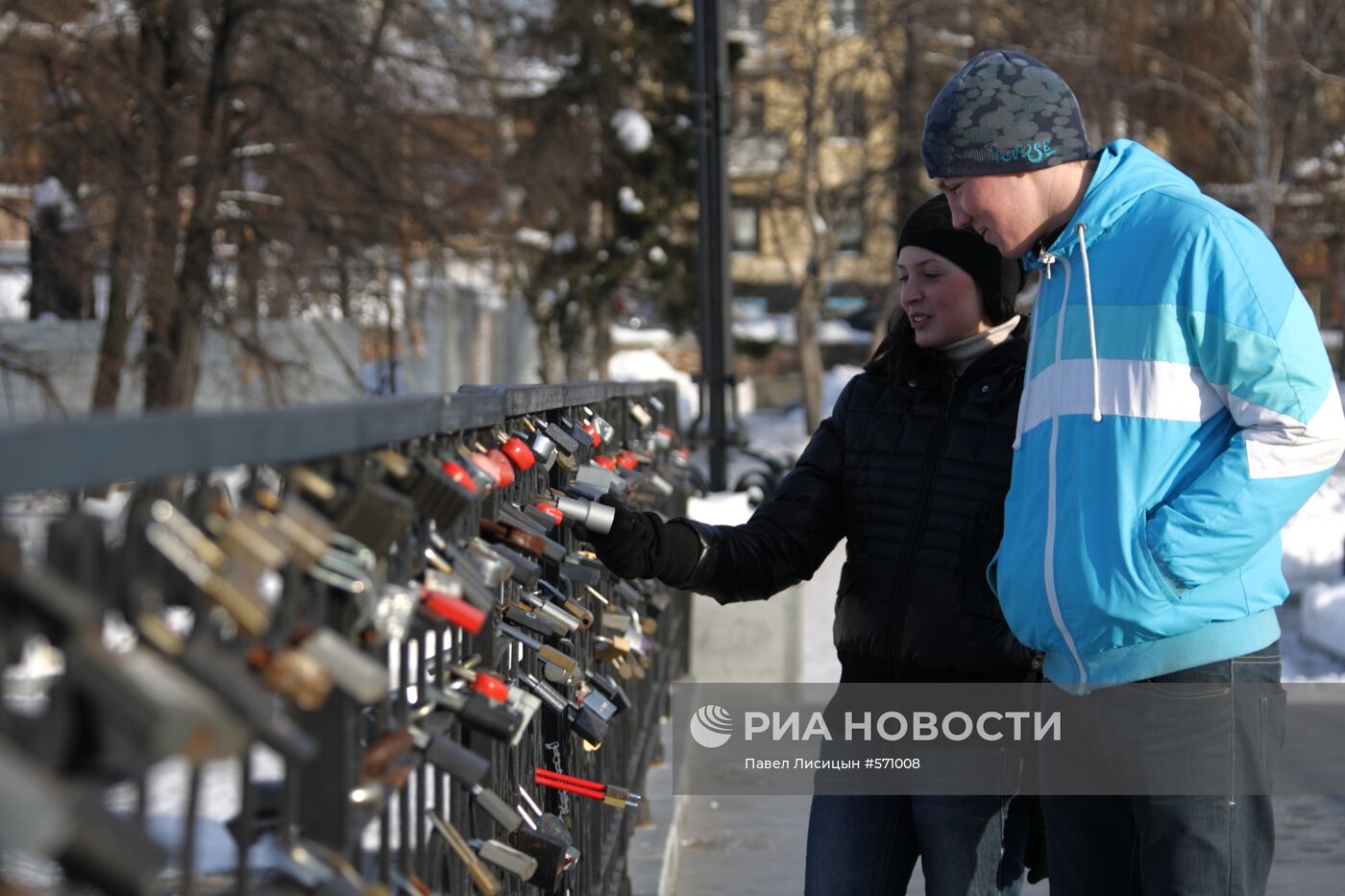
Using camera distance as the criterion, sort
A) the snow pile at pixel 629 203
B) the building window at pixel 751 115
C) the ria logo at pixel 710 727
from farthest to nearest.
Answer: the building window at pixel 751 115 < the snow pile at pixel 629 203 < the ria logo at pixel 710 727

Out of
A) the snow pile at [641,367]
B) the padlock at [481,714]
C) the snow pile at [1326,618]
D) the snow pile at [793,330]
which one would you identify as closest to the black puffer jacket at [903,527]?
the padlock at [481,714]

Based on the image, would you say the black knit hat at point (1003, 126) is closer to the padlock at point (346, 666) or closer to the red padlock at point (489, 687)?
the red padlock at point (489, 687)

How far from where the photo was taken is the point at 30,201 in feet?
49.5

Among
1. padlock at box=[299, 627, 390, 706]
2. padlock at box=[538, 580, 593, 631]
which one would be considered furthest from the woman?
padlock at box=[299, 627, 390, 706]

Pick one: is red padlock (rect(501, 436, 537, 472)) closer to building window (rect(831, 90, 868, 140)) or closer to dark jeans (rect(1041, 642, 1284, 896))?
dark jeans (rect(1041, 642, 1284, 896))

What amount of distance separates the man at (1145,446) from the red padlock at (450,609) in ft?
3.88

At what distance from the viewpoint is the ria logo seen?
5.27m

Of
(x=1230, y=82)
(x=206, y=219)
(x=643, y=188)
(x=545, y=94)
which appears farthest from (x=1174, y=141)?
(x=206, y=219)

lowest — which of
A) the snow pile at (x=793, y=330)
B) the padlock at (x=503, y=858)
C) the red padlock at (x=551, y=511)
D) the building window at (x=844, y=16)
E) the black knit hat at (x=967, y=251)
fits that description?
the snow pile at (x=793, y=330)

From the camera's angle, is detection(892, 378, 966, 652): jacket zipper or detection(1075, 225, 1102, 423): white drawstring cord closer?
detection(1075, 225, 1102, 423): white drawstring cord

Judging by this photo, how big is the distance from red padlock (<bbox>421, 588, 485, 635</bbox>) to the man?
3.88 feet

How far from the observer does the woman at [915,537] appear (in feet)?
10.6

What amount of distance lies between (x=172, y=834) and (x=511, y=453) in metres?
0.77

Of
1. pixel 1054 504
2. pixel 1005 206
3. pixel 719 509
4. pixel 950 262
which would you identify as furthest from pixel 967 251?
pixel 719 509
